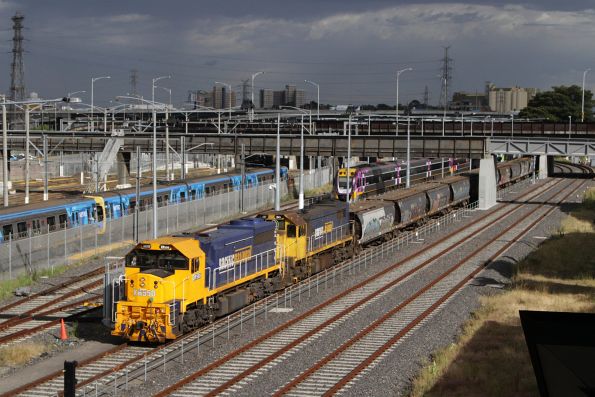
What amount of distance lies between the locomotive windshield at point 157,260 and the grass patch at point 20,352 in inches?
150

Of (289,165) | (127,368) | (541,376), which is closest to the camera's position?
(541,376)

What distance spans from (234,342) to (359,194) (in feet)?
139

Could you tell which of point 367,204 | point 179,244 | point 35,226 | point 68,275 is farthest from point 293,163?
point 179,244

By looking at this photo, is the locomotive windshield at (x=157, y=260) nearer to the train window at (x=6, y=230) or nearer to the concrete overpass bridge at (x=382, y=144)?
the train window at (x=6, y=230)

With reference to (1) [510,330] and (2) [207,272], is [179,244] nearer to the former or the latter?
(2) [207,272]

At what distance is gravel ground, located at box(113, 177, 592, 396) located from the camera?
2153cm

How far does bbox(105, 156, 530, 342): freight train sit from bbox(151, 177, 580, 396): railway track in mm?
2334

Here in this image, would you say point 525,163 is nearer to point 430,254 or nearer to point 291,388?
point 430,254

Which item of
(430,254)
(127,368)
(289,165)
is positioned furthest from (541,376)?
(289,165)

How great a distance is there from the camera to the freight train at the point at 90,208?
3956 cm

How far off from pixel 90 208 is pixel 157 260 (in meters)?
22.9

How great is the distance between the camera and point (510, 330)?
89.1ft

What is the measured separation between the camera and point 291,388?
2111 centimetres

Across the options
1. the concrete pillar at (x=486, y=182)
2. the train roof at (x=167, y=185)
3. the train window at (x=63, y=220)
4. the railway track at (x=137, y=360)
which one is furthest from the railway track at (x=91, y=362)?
the concrete pillar at (x=486, y=182)
